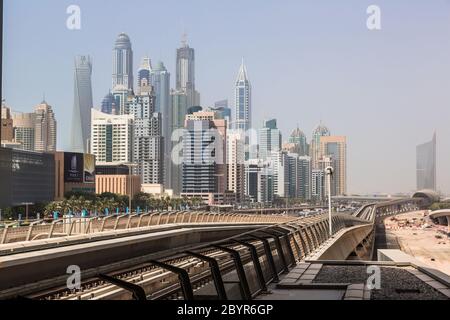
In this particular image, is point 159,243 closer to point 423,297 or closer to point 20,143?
point 423,297

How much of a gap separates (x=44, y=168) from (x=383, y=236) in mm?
43662

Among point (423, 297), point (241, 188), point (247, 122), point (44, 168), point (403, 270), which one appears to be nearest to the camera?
point (423, 297)

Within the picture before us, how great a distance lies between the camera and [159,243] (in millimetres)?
22641

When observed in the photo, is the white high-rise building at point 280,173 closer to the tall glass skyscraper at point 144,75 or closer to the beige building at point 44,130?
the tall glass skyscraper at point 144,75

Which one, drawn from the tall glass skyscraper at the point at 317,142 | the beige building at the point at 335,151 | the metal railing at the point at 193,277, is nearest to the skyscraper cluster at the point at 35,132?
the tall glass skyscraper at the point at 317,142

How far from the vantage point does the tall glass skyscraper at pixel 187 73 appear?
23469 mm

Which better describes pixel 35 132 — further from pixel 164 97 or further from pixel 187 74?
pixel 187 74

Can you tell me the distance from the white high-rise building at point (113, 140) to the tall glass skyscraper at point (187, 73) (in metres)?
5.66

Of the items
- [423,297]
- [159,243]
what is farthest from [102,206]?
[423,297]

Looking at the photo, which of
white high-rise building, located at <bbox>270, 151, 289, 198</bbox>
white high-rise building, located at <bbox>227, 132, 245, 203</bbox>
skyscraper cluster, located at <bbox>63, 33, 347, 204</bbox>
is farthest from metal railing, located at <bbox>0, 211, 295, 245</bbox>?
white high-rise building, located at <bbox>227, 132, 245, 203</bbox>

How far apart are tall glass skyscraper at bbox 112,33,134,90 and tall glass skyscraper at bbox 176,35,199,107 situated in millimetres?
2351

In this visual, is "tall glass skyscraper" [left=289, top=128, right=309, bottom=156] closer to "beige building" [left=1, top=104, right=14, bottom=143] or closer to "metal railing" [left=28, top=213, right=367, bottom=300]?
"beige building" [left=1, top=104, right=14, bottom=143]

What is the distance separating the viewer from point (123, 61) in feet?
111
